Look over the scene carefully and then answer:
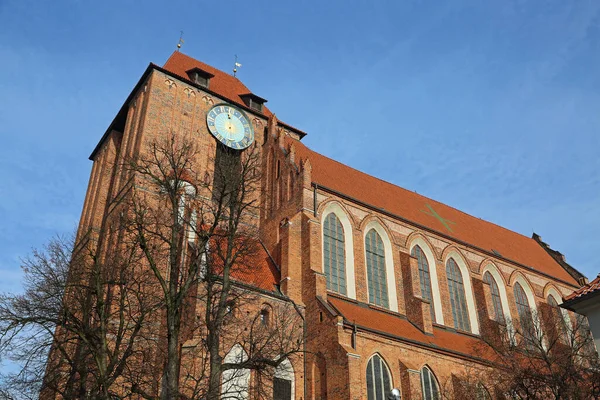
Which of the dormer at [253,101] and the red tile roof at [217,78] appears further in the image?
the dormer at [253,101]

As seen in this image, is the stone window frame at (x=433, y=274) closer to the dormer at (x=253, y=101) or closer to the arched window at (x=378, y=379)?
the arched window at (x=378, y=379)

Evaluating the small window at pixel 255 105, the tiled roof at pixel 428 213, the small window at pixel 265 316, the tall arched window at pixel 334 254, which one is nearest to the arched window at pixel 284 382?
the small window at pixel 265 316

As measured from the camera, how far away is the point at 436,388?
21.5 m

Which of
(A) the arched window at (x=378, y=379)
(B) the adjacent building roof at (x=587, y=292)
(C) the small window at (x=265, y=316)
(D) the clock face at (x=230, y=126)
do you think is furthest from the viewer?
(D) the clock face at (x=230, y=126)

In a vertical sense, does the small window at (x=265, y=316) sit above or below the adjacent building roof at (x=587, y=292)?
above

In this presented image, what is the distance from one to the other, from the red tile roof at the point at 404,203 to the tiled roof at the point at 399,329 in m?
5.28

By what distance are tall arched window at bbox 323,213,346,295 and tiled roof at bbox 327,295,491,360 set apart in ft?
2.55

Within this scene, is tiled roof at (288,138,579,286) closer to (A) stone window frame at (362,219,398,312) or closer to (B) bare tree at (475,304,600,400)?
(A) stone window frame at (362,219,398,312)

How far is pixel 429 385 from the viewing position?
70.2 ft

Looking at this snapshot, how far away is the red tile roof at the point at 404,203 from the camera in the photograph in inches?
1096

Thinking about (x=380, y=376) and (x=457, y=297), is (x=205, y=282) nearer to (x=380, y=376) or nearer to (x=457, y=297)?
(x=380, y=376)

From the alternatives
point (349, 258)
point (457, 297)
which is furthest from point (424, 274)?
point (349, 258)

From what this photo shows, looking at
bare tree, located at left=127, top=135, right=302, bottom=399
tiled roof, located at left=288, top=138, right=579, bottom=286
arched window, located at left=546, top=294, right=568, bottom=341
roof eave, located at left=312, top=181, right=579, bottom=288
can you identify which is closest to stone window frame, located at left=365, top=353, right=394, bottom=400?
bare tree, located at left=127, top=135, right=302, bottom=399

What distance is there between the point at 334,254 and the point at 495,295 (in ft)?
35.7
